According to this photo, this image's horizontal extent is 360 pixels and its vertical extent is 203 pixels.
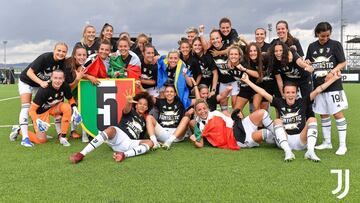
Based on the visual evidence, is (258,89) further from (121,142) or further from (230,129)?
(121,142)

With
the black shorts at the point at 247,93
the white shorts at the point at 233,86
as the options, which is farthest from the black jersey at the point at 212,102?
the black shorts at the point at 247,93

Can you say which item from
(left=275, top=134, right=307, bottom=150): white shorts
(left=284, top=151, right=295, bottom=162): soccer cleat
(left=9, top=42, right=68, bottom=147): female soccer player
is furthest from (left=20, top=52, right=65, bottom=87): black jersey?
(left=284, top=151, right=295, bottom=162): soccer cleat

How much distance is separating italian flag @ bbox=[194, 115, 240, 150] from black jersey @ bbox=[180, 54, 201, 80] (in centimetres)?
130

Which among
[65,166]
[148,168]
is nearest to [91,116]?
[65,166]

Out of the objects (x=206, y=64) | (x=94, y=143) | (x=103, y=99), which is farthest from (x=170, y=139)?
(x=206, y=64)

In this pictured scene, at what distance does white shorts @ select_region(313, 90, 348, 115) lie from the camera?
5.44 meters

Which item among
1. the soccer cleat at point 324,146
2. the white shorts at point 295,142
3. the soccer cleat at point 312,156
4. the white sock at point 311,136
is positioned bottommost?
the soccer cleat at point 324,146

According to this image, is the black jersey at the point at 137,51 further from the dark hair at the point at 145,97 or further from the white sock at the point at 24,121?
the white sock at the point at 24,121

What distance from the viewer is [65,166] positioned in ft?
15.3

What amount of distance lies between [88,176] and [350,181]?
2764mm

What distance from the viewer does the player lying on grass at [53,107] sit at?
6.04 metres

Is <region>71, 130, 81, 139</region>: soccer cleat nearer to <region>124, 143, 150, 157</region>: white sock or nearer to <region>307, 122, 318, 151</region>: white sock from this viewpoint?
<region>124, 143, 150, 157</region>: white sock

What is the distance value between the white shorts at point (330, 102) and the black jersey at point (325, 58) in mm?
82

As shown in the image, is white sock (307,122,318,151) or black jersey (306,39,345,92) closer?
white sock (307,122,318,151)
